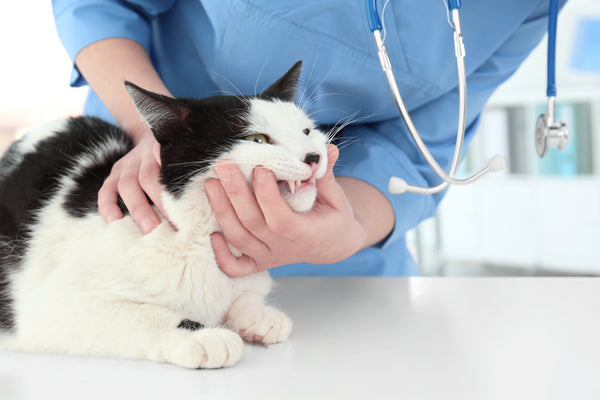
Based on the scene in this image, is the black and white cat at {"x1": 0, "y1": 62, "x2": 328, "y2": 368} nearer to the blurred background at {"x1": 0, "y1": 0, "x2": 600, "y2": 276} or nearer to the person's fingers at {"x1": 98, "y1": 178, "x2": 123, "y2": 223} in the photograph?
the person's fingers at {"x1": 98, "y1": 178, "x2": 123, "y2": 223}

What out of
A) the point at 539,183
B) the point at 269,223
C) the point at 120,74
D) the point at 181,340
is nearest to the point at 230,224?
the point at 269,223

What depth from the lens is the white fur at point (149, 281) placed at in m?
0.60

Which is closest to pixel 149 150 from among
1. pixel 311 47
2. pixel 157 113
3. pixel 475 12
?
pixel 157 113

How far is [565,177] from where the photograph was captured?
313 centimetres

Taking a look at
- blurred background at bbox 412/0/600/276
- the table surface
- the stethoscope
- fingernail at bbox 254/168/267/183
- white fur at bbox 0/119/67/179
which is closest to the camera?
the table surface

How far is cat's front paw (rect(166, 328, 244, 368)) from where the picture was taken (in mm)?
546

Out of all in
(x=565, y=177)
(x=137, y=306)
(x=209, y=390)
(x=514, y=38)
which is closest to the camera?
(x=209, y=390)

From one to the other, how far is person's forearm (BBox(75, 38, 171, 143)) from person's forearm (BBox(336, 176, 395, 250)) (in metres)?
0.37

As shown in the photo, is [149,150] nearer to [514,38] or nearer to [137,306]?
[137,306]

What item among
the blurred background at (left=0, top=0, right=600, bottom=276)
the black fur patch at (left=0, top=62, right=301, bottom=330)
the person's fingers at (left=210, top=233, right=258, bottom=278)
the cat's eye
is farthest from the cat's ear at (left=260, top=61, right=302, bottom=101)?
the blurred background at (left=0, top=0, right=600, bottom=276)

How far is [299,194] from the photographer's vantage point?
64 centimetres

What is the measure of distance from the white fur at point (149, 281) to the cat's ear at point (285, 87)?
0.07m

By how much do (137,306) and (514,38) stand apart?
829mm

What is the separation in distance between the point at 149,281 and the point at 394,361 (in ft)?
0.99
